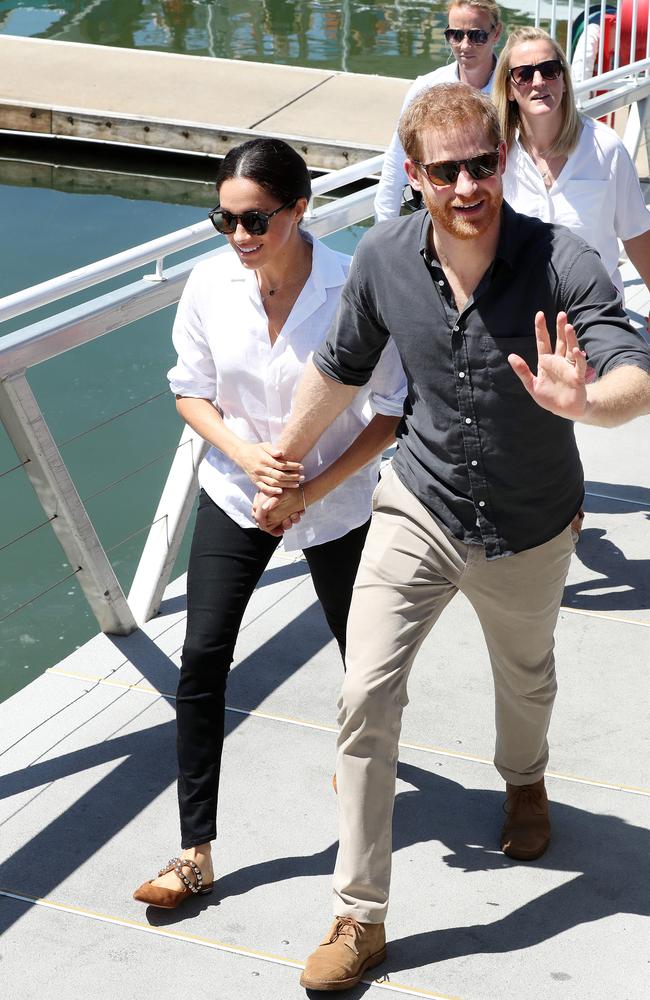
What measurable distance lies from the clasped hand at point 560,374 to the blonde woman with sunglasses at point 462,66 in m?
2.56

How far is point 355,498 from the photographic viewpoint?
321cm

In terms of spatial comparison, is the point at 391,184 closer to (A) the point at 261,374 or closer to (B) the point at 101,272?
(B) the point at 101,272

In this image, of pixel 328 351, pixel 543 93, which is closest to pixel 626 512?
pixel 543 93

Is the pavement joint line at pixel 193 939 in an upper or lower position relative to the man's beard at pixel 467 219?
lower

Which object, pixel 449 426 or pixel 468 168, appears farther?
pixel 449 426

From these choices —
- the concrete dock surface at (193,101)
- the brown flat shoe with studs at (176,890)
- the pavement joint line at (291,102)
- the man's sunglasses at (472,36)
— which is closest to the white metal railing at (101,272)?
the man's sunglasses at (472,36)

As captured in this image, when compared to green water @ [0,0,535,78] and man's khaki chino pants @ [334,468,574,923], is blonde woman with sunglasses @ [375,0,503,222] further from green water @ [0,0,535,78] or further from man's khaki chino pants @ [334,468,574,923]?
green water @ [0,0,535,78]

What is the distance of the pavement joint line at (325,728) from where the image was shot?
3.42 meters

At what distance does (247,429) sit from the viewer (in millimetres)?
3160

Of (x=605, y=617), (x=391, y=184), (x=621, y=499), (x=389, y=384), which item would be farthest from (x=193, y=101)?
(x=389, y=384)

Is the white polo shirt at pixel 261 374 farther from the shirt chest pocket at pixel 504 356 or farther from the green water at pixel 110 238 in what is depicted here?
the green water at pixel 110 238

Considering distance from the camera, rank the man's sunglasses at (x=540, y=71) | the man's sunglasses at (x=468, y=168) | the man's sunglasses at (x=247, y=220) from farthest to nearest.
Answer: the man's sunglasses at (x=540, y=71)
the man's sunglasses at (x=247, y=220)
the man's sunglasses at (x=468, y=168)

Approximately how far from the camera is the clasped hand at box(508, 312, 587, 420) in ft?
7.57

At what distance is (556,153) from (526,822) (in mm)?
2068
